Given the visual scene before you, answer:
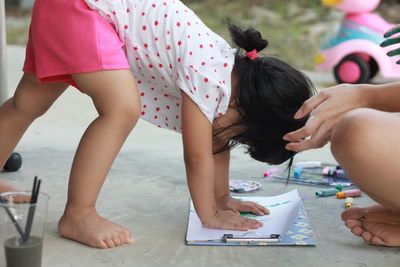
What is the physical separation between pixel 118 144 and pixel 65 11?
31 cm

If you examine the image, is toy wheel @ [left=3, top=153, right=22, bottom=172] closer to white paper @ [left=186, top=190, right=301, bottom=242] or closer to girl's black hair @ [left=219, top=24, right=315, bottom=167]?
white paper @ [left=186, top=190, right=301, bottom=242]

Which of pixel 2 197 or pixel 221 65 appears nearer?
pixel 2 197

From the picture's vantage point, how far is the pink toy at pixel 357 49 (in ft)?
12.9

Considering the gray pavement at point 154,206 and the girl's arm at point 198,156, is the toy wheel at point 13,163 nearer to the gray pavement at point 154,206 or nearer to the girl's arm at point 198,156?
the gray pavement at point 154,206

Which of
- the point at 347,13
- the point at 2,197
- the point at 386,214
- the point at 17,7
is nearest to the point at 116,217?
the point at 2,197

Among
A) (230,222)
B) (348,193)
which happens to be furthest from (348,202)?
(230,222)

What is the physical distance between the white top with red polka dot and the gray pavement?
0.29 metres

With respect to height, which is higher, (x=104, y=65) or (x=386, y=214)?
(x=104, y=65)

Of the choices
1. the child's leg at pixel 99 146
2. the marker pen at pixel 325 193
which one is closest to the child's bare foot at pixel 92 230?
the child's leg at pixel 99 146

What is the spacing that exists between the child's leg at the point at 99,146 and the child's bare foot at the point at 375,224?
18.7 inches

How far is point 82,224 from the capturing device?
1.55 m

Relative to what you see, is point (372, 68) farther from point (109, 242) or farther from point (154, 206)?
point (109, 242)

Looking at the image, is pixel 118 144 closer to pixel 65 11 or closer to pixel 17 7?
pixel 65 11

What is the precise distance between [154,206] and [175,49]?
15.9 inches
